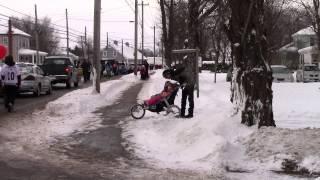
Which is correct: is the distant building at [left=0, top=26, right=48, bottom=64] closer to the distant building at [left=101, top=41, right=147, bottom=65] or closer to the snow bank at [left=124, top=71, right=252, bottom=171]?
the distant building at [left=101, top=41, right=147, bottom=65]

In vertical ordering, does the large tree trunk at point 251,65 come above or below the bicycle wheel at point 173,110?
above

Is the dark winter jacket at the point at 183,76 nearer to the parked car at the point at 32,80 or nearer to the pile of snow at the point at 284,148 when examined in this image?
the pile of snow at the point at 284,148

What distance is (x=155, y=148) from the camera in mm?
11398

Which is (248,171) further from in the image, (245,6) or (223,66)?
(223,66)

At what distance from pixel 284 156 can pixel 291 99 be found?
12553 mm

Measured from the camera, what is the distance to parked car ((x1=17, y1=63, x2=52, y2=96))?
2566cm

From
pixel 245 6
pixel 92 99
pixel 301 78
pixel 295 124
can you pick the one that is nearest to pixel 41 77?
pixel 92 99

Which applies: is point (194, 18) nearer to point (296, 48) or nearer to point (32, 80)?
point (32, 80)

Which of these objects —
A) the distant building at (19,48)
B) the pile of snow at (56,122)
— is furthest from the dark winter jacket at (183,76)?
the distant building at (19,48)

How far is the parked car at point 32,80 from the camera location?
25659mm

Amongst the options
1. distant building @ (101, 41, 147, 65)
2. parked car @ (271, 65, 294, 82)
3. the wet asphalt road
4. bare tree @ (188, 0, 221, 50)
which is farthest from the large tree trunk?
distant building @ (101, 41, 147, 65)

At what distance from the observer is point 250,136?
10445 millimetres

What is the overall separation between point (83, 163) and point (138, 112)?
20.6ft

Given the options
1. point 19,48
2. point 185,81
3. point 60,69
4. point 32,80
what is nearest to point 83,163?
point 185,81
